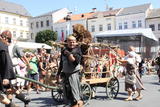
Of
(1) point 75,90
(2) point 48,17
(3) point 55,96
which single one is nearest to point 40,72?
(3) point 55,96

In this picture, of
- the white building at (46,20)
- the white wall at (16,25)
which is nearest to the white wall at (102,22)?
the white building at (46,20)

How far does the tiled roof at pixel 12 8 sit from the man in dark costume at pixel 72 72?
62.1m

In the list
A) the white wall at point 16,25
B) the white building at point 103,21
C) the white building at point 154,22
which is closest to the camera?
the white building at point 154,22

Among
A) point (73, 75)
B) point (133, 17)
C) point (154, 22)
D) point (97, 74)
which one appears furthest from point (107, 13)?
point (73, 75)

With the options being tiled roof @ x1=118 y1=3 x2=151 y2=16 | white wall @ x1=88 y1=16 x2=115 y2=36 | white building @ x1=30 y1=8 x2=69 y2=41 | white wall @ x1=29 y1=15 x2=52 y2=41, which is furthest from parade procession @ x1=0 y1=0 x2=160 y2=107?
white wall @ x1=29 y1=15 x2=52 y2=41

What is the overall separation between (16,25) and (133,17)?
2731 centimetres

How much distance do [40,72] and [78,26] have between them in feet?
13.9

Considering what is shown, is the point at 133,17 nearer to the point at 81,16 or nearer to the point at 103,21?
the point at 103,21

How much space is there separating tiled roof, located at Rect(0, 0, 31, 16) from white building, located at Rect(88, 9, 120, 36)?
18.8 m

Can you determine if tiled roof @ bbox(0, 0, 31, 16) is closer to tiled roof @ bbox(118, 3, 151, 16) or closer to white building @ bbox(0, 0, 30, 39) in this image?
white building @ bbox(0, 0, 30, 39)

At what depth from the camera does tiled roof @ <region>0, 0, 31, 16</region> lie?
66.7 metres

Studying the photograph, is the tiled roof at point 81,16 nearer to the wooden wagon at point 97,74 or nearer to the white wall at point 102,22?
the white wall at point 102,22

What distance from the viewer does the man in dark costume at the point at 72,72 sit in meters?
5.76

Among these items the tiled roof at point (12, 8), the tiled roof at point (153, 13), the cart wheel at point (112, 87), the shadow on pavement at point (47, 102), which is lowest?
the shadow on pavement at point (47, 102)
